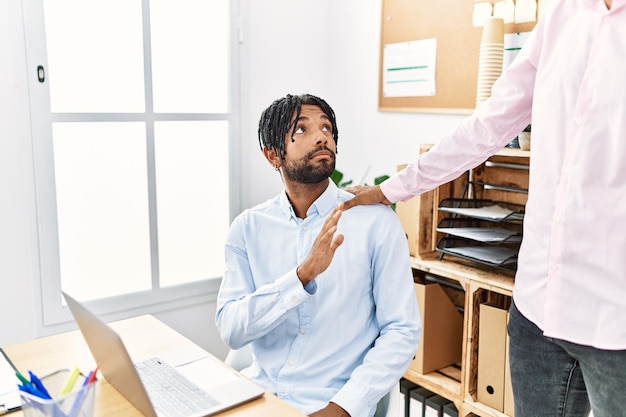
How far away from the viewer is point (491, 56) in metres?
2.02

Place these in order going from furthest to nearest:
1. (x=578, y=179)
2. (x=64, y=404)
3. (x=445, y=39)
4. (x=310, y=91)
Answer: (x=310, y=91), (x=445, y=39), (x=578, y=179), (x=64, y=404)

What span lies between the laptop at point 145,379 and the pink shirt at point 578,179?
24.5 inches

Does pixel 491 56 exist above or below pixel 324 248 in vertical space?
above

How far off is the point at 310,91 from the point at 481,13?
0.99 metres

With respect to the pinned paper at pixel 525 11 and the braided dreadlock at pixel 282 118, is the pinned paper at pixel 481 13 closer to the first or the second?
the pinned paper at pixel 525 11

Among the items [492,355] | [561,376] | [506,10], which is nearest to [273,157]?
→ [561,376]

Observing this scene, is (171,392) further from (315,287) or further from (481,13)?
(481,13)

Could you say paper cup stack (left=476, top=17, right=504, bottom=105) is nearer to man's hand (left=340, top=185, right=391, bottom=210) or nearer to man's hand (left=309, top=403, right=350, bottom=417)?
man's hand (left=340, top=185, right=391, bottom=210)

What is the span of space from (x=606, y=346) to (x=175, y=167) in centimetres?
198

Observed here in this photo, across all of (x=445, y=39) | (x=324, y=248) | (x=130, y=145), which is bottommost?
(x=324, y=248)

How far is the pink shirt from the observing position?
3.59 feet

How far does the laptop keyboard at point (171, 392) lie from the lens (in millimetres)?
1072

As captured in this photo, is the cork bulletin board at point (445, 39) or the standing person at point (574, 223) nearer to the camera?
the standing person at point (574, 223)

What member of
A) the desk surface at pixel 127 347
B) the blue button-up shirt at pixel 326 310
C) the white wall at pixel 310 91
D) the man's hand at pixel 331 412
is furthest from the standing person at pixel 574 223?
the white wall at pixel 310 91
